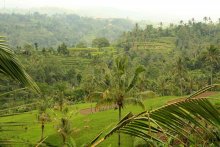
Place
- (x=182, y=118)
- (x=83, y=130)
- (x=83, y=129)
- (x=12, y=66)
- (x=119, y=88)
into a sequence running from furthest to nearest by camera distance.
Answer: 1. (x=83, y=129)
2. (x=83, y=130)
3. (x=119, y=88)
4. (x=12, y=66)
5. (x=182, y=118)

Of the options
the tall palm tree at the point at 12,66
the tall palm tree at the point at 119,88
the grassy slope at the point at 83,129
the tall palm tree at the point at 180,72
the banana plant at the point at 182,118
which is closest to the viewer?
the banana plant at the point at 182,118

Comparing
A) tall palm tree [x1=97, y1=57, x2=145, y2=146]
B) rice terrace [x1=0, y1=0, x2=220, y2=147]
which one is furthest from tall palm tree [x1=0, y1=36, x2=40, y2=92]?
tall palm tree [x1=97, y1=57, x2=145, y2=146]

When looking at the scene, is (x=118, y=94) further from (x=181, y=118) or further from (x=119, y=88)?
(x=181, y=118)

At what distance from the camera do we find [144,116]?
2359 mm

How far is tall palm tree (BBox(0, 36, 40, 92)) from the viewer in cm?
281

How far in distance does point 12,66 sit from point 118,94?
21558 millimetres

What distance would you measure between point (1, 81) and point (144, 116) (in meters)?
1.70

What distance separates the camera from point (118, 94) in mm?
24344

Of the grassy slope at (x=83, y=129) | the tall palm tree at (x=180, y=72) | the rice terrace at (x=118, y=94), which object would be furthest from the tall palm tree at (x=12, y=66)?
the tall palm tree at (x=180, y=72)

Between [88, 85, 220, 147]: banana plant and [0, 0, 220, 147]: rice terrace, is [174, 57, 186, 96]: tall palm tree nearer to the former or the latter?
[0, 0, 220, 147]: rice terrace

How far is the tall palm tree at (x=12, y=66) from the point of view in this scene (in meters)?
2.81

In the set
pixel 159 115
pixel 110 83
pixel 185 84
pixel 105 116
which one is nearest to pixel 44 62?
pixel 185 84

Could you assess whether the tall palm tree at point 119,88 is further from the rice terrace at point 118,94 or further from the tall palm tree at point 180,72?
the tall palm tree at point 180,72

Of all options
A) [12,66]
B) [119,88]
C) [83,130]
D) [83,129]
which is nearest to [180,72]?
[83,129]
